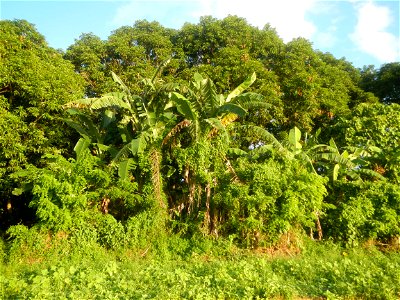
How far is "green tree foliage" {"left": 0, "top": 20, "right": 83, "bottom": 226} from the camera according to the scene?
352 inches

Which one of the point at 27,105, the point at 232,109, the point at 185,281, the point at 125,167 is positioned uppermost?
the point at 232,109

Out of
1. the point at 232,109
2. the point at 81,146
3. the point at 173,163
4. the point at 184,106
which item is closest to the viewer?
the point at 184,106

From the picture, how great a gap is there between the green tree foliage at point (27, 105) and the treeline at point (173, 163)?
34 millimetres

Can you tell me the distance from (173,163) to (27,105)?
4.21m

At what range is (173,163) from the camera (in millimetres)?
9633

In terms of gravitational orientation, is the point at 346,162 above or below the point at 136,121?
below

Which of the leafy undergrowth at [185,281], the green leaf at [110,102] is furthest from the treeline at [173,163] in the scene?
the leafy undergrowth at [185,281]

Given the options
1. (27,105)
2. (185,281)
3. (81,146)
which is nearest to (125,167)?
(81,146)

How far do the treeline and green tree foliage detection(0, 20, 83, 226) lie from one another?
34 millimetres

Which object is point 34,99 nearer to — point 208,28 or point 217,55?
point 217,55

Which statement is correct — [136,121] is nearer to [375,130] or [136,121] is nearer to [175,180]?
[175,180]

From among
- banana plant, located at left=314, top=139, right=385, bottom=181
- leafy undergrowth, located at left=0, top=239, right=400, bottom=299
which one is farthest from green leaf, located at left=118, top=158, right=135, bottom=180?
banana plant, located at left=314, top=139, right=385, bottom=181

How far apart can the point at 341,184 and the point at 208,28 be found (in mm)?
8245

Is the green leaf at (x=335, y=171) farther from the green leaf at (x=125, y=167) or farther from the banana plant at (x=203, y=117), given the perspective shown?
the green leaf at (x=125, y=167)
